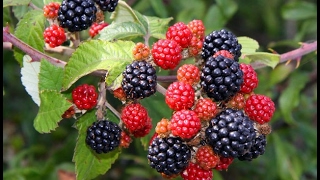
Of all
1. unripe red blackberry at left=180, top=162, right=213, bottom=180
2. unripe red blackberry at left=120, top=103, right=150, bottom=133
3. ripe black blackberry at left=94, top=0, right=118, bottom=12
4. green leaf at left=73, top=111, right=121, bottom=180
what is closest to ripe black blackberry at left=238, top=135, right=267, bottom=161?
unripe red blackberry at left=180, top=162, right=213, bottom=180

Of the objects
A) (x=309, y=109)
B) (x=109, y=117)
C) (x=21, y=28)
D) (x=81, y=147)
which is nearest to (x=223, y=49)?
(x=109, y=117)

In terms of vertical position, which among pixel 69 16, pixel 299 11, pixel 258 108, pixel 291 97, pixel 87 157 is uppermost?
pixel 69 16

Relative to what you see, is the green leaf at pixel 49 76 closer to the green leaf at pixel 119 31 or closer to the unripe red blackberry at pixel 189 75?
the green leaf at pixel 119 31

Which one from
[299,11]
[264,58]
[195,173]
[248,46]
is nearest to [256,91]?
[299,11]

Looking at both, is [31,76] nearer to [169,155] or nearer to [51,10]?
[51,10]

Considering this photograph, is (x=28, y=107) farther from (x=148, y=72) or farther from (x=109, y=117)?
(x=148, y=72)

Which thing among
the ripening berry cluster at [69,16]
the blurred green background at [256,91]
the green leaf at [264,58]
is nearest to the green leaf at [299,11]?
the blurred green background at [256,91]
